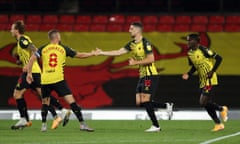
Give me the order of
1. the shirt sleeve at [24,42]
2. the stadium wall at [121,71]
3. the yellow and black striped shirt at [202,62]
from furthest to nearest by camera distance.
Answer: the stadium wall at [121,71] → the yellow and black striped shirt at [202,62] → the shirt sleeve at [24,42]

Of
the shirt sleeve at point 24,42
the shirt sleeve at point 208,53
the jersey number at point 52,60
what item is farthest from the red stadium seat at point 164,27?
the jersey number at point 52,60

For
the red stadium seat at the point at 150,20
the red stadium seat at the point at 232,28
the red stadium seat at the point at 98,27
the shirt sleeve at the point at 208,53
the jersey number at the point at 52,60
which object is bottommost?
the red stadium seat at the point at 232,28

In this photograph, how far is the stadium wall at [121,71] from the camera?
76.2 ft

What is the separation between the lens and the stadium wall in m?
23.2

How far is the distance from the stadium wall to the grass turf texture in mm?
4709

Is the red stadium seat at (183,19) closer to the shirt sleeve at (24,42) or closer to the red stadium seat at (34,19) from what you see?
the red stadium seat at (34,19)

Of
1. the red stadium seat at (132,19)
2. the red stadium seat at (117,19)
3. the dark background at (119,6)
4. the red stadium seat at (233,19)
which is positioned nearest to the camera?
the red stadium seat at (233,19)

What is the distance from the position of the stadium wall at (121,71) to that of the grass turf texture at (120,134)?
471 centimetres

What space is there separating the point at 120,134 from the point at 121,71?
8.40 metres

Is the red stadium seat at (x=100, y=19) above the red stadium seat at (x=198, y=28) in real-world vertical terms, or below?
above

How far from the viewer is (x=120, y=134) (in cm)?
1520

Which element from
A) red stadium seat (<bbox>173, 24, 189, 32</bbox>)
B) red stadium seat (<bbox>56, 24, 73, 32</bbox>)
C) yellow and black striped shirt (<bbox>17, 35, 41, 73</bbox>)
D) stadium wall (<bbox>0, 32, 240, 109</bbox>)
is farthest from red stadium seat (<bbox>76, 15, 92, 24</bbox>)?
yellow and black striped shirt (<bbox>17, 35, 41, 73</bbox>)

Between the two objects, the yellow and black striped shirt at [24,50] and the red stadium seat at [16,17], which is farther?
the red stadium seat at [16,17]

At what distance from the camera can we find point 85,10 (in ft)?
85.3
